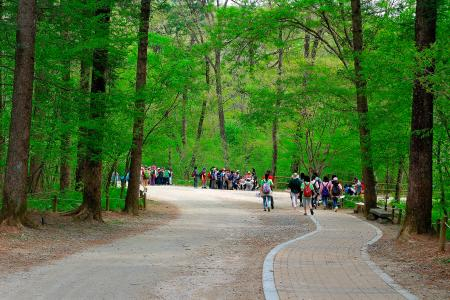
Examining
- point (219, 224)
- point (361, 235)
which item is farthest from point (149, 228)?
point (361, 235)

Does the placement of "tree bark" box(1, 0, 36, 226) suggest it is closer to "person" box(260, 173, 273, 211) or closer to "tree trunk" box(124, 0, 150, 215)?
"tree trunk" box(124, 0, 150, 215)

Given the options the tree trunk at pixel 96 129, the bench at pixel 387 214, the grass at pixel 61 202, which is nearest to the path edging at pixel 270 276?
the tree trunk at pixel 96 129

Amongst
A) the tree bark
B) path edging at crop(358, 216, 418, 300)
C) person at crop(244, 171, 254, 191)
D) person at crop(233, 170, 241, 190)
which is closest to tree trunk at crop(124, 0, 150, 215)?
the tree bark

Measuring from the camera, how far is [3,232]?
1422 centimetres

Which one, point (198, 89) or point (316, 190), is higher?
point (198, 89)

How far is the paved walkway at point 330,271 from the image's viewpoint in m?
8.34

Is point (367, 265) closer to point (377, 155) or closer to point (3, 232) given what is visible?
point (3, 232)

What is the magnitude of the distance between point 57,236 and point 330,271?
788 centimetres

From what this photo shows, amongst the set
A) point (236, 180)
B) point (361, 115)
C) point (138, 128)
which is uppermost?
point (361, 115)

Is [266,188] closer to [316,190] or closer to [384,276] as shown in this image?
[316,190]

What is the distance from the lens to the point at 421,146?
1537 cm

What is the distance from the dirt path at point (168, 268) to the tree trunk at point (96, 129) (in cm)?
253

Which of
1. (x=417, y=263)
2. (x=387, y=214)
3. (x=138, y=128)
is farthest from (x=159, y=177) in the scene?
(x=417, y=263)

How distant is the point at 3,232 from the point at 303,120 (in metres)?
22.0
